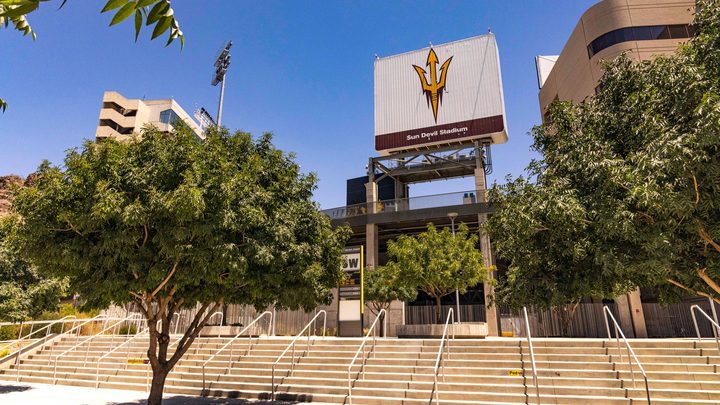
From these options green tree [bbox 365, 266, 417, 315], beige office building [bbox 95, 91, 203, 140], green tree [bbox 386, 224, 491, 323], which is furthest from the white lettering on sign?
beige office building [bbox 95, 91, 203, 140]

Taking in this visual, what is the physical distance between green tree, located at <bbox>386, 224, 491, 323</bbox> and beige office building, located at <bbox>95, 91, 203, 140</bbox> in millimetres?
46936

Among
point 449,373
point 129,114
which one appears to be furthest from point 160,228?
point 129,114

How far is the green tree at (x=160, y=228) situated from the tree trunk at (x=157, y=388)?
23 millimetres

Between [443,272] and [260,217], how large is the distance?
36.3 feet

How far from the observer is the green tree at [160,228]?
865 centimetres

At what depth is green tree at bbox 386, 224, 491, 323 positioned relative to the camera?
18.6m

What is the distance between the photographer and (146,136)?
985cm

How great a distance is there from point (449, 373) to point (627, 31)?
2862 cm

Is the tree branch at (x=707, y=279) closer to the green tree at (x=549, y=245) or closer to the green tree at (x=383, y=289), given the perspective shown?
the green tree at (x=549, y=245)

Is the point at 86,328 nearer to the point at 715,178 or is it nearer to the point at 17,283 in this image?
the point at 17,283

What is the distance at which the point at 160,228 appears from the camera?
8914 millimetres

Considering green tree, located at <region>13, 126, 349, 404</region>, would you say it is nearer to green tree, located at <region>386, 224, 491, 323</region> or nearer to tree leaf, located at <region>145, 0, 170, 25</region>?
tree leaf, located at <region>145, 0, 170, 25</region>

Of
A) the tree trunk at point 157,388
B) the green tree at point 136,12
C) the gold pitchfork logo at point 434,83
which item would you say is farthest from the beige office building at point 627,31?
the green tree at point 136,12

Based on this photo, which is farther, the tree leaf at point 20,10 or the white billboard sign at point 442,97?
the white billboard sign at point 442,97
